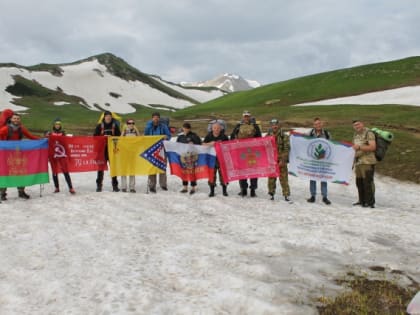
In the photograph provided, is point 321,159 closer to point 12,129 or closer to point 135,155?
point 135,155

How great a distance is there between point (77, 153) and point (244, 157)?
587 cm

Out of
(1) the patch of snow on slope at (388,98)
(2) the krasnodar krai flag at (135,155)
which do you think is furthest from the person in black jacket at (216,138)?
(1) the patch of snow on slope at (388,98)

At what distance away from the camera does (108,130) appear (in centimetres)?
1514

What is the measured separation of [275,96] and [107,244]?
6979 centimetres

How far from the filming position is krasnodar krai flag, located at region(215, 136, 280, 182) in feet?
48.2

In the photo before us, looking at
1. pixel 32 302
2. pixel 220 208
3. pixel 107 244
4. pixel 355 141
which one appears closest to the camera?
pixel 32 302

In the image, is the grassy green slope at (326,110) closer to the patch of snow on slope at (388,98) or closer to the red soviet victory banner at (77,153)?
the patch of snow on slope at (388,98)

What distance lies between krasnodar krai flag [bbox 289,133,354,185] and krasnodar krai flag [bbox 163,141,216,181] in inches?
118

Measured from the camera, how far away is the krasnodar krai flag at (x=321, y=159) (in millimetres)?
14594

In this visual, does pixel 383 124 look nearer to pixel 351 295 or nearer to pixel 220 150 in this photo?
pixel 220 150

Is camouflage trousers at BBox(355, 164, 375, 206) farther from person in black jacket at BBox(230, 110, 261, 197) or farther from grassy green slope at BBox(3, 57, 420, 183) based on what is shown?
grassy green slope at BBox(3, 57, 420, 183)

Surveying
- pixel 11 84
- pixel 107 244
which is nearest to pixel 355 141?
pixel 107 244

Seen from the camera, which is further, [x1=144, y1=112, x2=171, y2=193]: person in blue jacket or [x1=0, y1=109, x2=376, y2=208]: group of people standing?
[x1=144, y1=112, x2=171, y2=193]: person in blue jacket

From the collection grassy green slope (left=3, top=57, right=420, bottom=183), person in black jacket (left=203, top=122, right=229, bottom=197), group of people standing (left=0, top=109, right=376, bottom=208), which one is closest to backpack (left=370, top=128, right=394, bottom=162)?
group of people standing (left=0, top=109, right=376, bottom=208)
